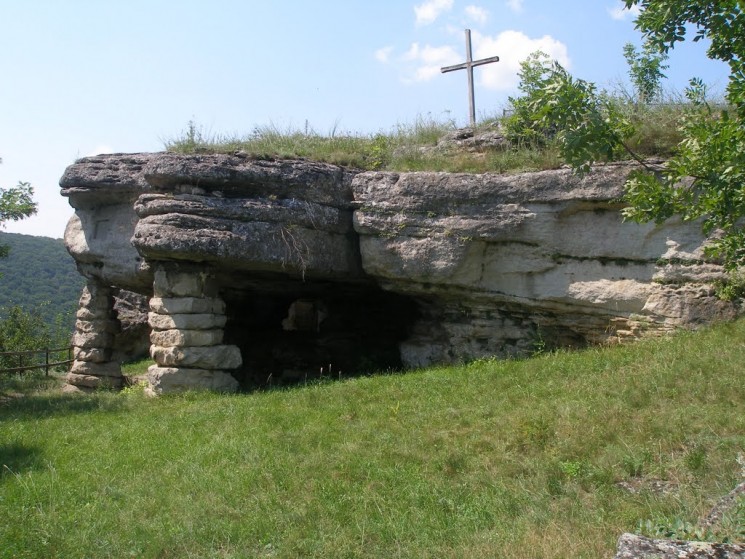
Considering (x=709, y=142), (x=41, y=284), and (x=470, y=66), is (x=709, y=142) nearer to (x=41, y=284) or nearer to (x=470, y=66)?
(x=470, y=66)

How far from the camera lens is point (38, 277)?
54250 millimetres

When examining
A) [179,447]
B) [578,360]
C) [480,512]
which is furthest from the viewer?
[578,360]

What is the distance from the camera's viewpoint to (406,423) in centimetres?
870

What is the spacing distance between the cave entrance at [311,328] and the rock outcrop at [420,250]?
1.12 m

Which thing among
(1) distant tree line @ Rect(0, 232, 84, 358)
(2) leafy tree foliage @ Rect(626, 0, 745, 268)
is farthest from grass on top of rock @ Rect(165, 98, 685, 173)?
(1) distant tree line @ Rect(0, 232, 84, 358)

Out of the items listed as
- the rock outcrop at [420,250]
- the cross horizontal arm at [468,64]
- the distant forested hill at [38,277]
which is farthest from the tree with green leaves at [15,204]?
the distant forested hill at [38,277]

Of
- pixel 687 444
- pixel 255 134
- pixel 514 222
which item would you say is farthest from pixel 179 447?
pixel 255 134

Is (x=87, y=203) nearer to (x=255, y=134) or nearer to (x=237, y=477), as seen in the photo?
(x=255, y=134)

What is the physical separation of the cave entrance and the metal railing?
5096mm

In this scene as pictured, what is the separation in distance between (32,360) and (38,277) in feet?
104

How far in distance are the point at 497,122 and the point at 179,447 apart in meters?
8.53

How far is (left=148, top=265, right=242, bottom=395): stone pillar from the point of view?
12.1 m

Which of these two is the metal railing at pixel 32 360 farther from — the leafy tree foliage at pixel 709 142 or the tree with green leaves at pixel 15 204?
the leafy tree foliage at pixel 709 142

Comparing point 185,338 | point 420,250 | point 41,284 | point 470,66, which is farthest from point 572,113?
point 41,284
